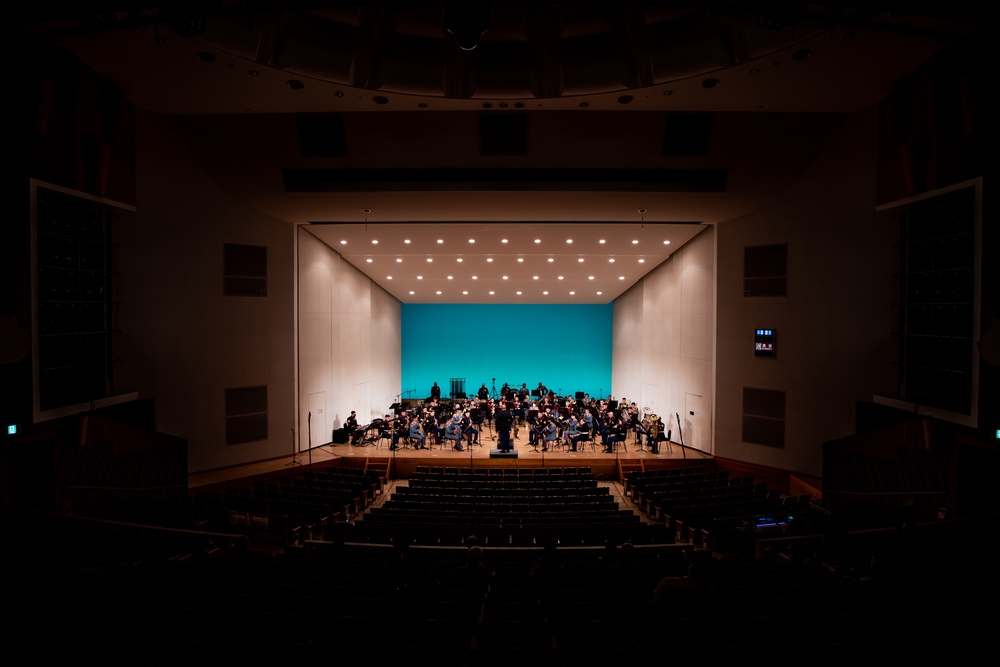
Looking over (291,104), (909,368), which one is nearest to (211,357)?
(291,104)

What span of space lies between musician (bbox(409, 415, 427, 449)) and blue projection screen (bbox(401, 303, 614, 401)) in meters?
9.92

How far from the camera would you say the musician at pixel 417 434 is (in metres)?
15.6

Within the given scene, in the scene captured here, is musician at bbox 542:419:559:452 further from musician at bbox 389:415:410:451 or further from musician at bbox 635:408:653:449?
musician at bbox 389:415:410:451

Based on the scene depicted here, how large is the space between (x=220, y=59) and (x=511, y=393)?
15.5 metres

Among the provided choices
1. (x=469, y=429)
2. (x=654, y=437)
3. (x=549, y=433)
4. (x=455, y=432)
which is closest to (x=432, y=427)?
(x=455, y=432)

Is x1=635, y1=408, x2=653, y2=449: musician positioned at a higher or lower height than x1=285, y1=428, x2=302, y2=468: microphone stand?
higher

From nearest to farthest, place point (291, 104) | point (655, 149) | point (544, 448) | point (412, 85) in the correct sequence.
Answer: point (412, 85) < point (291, 104) < point (655, 149) < point (544, 448)

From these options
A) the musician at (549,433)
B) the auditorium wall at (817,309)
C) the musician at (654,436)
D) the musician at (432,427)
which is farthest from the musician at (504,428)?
the auditorium wall at (817,309)

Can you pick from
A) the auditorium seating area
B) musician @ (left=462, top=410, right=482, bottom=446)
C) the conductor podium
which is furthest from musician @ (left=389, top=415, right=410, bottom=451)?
the auditorium seating area

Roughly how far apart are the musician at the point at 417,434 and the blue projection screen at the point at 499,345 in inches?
391

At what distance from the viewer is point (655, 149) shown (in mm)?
11688

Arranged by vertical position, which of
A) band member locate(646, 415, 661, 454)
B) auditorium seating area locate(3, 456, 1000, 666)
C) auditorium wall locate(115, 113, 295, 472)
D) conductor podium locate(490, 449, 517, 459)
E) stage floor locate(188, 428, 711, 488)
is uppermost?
auditorium wall locate(115, 113, 295, 472)

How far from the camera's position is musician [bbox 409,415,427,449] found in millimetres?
15570

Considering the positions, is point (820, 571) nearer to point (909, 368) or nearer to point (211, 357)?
point (909, 368)
